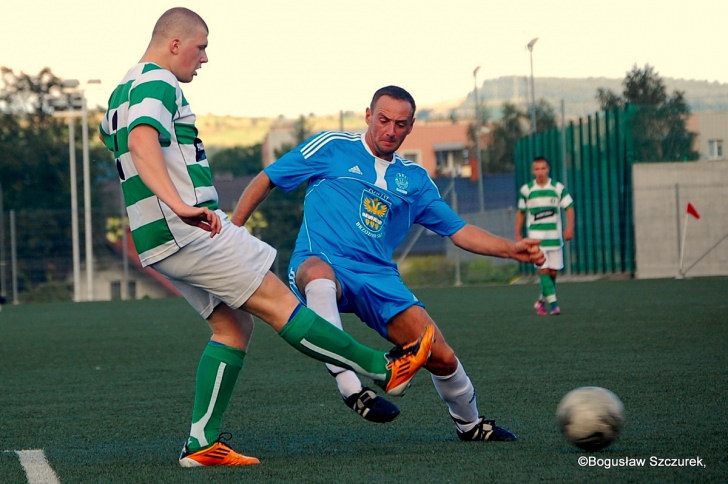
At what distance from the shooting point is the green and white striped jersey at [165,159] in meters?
4.72

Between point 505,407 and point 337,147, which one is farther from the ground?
point 337,147

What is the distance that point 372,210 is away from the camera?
6.04m

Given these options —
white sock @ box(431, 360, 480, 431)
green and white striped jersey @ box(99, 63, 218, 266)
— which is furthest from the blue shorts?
green and white striped jersey @ box(99, 63, 218, 266)

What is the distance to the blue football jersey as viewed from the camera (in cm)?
598

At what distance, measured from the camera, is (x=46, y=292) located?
106ft

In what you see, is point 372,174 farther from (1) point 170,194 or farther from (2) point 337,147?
(1) point 170,194

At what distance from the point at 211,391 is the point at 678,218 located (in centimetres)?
2320

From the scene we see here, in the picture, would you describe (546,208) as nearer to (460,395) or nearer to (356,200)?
(356,200)

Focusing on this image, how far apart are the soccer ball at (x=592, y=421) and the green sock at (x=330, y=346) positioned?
891mm

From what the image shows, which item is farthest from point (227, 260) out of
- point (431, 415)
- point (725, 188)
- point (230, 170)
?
point (230, 170)

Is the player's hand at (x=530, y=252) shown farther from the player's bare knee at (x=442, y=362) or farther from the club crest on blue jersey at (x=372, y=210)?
the club crest on blue jersey at (x=372, y=210)

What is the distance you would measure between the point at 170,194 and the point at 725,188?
24.3m

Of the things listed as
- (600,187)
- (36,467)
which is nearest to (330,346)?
(36,467)

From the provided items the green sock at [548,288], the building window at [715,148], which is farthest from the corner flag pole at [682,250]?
the green sock at [548,288]
